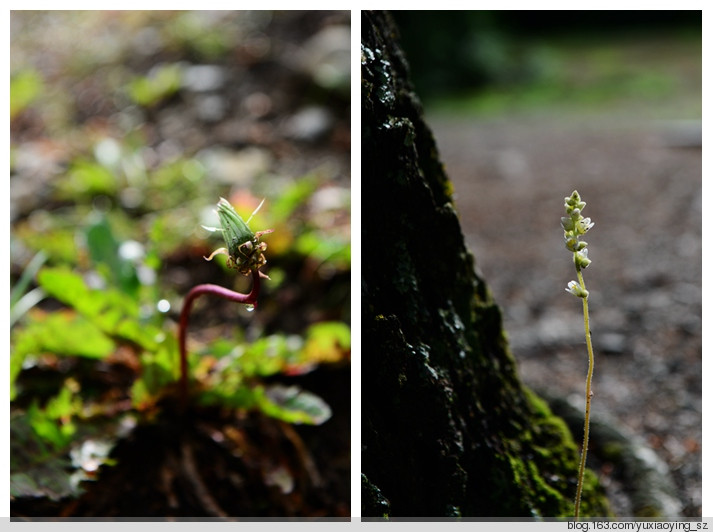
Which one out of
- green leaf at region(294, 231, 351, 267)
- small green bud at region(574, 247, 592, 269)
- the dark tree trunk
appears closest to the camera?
small green bud at region(574, 247, 592, 269)

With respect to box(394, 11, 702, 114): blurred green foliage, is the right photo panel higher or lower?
lower

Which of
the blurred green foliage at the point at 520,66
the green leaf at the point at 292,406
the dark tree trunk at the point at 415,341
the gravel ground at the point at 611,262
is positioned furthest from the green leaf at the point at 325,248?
the blurred green foliage at the point at 520,66

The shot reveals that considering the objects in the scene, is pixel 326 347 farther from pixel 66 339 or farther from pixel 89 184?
pixel 89 184

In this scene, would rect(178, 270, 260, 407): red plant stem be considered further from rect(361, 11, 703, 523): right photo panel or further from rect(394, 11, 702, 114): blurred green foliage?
rect(394, 11, 702, 114): blurred green foliage

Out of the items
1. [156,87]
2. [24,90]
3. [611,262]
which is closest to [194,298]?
[611,262]

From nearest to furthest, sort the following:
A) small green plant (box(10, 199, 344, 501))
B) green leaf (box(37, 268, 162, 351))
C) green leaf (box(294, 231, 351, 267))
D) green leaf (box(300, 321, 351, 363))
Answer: small green plant (box(10, 199, 344, 501)), green leaf (box(37, 268, 162, 351)), green leaf (box(300, 321, 351, 363)), green leaf (box(294, 231, 351, 267))

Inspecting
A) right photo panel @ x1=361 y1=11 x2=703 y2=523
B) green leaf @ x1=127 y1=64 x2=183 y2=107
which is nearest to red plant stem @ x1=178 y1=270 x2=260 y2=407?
right photo panel @ x1=361 y1=11 x2=703 y2=523
